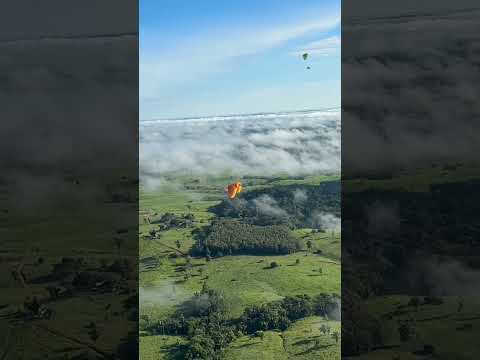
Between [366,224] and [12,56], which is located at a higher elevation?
[12,56]

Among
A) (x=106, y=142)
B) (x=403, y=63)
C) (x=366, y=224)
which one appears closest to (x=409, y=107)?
(x=403, y=63)

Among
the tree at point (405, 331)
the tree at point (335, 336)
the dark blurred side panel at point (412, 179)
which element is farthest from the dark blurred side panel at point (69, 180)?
the tree at point (335, 336)

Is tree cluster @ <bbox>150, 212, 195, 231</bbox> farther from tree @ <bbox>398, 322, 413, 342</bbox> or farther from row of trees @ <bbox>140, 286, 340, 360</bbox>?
tree @ <bbox>398, 322, 413, 342</bbox>

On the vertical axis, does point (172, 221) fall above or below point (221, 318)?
above

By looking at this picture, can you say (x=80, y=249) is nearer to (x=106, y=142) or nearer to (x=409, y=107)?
(x=106, y=142)

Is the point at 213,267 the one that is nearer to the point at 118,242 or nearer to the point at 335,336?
the point at 335,336

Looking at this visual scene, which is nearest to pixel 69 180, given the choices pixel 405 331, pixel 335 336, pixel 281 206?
pixel 405 331
